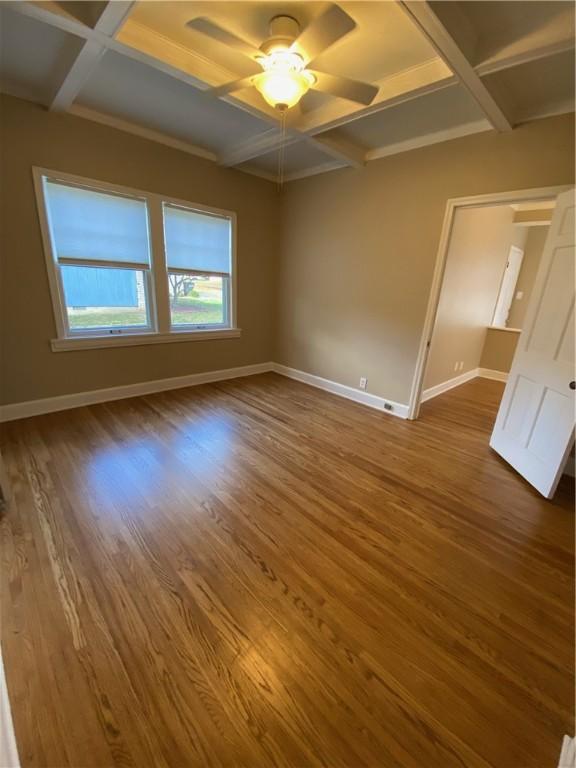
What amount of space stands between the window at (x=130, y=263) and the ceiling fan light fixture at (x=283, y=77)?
2137 mm

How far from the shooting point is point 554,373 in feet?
7.73

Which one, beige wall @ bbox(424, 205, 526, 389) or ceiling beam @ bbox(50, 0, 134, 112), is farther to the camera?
beige wall @ bbox(424, 205, 526, 389)

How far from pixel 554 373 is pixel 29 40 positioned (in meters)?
4.27

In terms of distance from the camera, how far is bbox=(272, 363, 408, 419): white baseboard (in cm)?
378

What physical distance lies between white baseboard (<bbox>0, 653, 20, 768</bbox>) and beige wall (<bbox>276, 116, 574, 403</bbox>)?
362cm

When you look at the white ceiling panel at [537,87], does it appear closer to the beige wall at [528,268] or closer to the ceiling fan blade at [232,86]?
the ceiling fan blade at [232,86]

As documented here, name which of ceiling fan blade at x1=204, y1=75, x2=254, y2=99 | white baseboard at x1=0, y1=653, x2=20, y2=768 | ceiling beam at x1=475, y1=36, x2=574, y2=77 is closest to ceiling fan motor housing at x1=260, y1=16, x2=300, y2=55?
ceiling fan blade at x1=204, y1=75, x2=254, y2=99

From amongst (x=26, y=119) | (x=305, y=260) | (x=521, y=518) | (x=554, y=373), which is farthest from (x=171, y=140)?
(x=521, y=518)

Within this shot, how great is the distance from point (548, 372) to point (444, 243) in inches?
61.3

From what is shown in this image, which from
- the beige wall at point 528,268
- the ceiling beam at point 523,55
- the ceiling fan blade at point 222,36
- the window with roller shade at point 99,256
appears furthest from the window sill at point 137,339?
the beige wall at point 528,268

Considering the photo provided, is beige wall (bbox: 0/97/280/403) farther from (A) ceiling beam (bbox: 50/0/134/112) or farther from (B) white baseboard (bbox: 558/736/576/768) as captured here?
(B) white baseboard (bbox: 558/736/576/768)

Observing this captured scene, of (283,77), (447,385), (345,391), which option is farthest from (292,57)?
(447,385)

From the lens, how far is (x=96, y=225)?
126 inches

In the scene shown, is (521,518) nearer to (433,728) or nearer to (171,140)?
(433,728)
